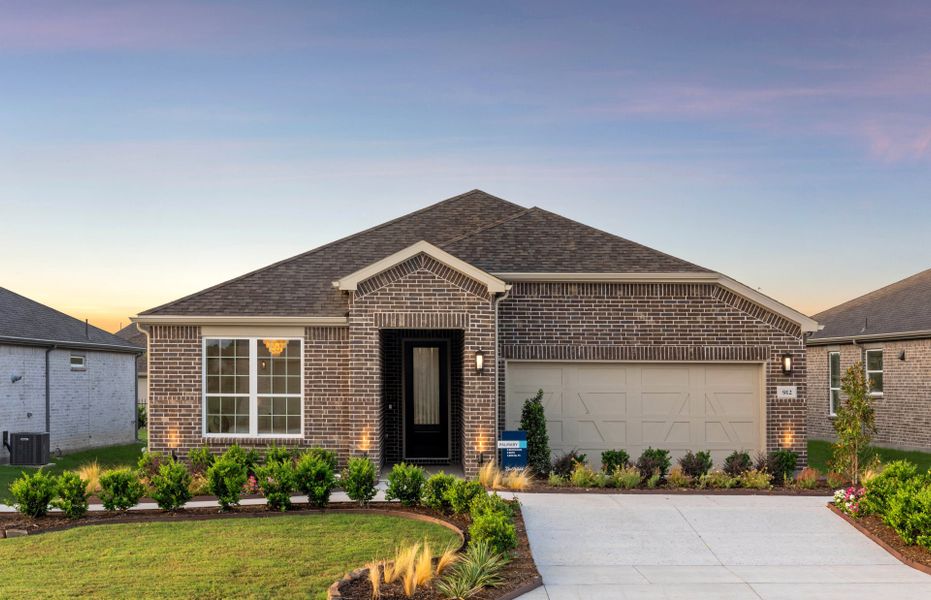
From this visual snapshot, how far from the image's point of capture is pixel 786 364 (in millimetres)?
16000

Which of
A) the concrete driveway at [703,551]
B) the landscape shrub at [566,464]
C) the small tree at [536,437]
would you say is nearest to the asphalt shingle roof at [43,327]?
the small tree at [536,437]

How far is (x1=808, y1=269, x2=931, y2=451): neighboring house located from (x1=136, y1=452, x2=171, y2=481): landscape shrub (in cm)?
1718

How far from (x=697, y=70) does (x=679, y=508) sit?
10.3 m

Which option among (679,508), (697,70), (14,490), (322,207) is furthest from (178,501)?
(697,70)

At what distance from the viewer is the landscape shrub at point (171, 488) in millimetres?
11875

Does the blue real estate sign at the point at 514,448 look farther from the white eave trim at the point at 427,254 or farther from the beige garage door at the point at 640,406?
the white eave trim at the point at 427,254

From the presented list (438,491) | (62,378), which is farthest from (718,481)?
(62,378)

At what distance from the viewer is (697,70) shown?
17469 mm

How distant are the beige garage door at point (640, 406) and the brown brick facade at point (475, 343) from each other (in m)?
0.35

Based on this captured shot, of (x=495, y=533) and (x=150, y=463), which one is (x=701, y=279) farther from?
(x=150, y=463)

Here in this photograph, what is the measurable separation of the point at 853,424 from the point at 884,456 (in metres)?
9.00

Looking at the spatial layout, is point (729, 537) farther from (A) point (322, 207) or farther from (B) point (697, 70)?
(A) point (322, 207)

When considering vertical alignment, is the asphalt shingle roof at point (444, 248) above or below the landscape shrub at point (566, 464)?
above

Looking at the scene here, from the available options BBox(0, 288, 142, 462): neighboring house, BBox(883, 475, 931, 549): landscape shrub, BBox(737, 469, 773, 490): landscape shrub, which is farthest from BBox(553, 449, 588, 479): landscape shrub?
BBox(0, 288, 142, 462): neighboring house
